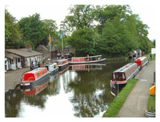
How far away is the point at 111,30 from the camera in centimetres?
4641

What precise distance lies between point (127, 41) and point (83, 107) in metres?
35.9

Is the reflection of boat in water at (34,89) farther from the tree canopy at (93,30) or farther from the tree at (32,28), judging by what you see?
the tree at (32,28)

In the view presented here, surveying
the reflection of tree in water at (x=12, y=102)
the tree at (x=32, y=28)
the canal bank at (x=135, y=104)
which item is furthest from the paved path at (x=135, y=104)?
the tree at (x=32, y=28)

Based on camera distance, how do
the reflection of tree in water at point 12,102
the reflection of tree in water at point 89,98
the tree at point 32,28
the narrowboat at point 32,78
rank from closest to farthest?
the reflection of tree in water at point 89,98 < the reflection of tree in water at point 12,102 < the narrowboat at point 32,78 < the tree at point 32,28

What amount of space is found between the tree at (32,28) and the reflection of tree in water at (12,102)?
99.9 ft

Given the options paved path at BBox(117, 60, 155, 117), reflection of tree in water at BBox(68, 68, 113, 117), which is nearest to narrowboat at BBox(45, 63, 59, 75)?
reflection of tree in water at BBox(68, 68, 113, 117)

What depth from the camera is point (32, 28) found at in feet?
157

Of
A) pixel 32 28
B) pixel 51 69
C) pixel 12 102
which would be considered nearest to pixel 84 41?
pixel 32 28

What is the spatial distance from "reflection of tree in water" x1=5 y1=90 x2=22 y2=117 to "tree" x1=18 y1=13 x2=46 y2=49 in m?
30.4

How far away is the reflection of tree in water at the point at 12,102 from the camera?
12909mm

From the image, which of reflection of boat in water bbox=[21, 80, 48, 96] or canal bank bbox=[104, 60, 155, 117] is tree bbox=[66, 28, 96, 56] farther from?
canal bank bbox=[104, 60, 155, 117]

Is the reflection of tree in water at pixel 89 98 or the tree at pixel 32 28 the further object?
the tree at pixel 32 28

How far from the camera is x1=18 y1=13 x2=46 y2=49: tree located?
4750 cm

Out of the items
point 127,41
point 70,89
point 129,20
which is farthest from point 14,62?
point 129,20
